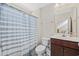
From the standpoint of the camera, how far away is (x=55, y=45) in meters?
1.42

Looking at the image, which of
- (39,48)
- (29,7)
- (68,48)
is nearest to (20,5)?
(29,7)

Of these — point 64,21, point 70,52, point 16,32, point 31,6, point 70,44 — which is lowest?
point 70,52

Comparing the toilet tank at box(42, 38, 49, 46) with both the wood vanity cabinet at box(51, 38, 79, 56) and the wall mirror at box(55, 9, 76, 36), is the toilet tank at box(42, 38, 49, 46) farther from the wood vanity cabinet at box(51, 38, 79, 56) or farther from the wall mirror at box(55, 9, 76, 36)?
the wall mirror at box(55, 9, 76, 36)

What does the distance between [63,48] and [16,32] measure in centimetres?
72

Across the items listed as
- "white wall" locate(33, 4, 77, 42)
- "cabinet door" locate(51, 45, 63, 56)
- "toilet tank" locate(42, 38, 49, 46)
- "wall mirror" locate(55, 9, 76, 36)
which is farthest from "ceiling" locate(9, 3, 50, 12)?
"cabinet door" locate(51, 45, 63, 56)

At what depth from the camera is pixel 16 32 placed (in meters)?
1.32

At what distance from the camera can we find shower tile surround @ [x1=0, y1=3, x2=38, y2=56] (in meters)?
1.25

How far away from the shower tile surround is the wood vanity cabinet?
0.29m

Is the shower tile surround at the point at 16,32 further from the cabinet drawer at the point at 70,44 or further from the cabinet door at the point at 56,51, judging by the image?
the cabinet drawer at the point at 70,44

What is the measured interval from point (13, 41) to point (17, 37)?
8cm

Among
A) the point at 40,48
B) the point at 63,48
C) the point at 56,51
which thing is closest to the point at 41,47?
the point at 40,48

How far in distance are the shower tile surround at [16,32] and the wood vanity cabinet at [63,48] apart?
288 millimetres

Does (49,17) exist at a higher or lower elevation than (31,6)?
lower

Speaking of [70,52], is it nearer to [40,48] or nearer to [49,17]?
[40,48]
